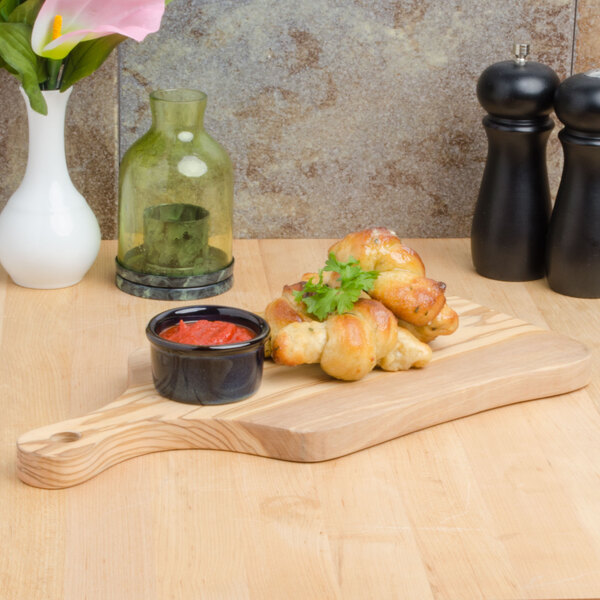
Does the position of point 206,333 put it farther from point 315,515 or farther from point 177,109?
point 177,109

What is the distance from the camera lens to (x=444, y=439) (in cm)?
116

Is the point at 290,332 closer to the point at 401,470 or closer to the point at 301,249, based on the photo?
the point at 401,470

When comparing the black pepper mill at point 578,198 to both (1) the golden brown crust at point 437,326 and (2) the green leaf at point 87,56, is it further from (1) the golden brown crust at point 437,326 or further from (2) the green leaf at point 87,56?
(2) the green leaf at point 87,56

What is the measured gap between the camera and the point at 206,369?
43.9 inches

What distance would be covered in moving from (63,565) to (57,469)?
12 cm

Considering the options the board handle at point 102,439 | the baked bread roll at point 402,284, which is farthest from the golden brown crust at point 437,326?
the board handle at point 102,439

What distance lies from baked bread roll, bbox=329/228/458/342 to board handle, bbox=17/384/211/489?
0.26m

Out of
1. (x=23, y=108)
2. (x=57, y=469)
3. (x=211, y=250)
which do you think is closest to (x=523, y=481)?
(x=57, y=469)

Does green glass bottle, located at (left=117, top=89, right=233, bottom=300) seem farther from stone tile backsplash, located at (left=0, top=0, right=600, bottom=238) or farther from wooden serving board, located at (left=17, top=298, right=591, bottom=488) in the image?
wooden serving board, located at (left=17, top=298, right=591, bottom=488)

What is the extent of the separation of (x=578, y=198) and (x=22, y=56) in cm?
75

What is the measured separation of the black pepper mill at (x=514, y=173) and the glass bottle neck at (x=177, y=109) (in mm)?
388

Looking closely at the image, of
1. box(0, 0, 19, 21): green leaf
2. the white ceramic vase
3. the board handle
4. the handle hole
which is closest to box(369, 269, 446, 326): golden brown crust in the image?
the board handle

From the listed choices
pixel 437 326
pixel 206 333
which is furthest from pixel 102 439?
pixel 437 326

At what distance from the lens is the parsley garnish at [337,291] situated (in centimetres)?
119
